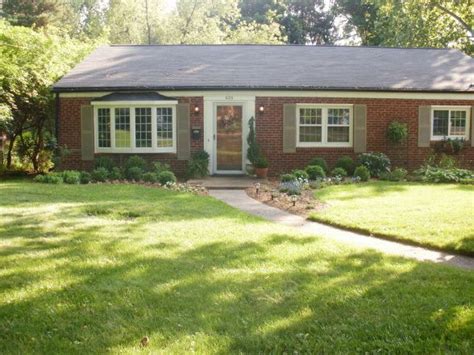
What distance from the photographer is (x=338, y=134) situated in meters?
16.8

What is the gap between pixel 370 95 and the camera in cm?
1658

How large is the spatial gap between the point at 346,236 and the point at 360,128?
914cm

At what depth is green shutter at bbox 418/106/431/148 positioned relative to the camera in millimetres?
16734

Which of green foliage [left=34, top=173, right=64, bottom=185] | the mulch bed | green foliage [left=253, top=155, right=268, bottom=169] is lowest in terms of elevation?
the mulch bed

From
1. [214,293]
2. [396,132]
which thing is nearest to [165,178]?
[396,132]

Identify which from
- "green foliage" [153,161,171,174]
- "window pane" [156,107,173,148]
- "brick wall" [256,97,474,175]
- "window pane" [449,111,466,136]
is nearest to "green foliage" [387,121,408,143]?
"brick wall" [256,97,474,175]

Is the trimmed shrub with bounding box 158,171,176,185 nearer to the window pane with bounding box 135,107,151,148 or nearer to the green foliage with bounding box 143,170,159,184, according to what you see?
the green foliage with bounding box 143,170,159,184

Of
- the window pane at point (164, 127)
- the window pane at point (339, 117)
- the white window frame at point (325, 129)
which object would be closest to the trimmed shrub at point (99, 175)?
the window pane at point (164, 127)

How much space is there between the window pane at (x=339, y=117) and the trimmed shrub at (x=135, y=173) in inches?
237

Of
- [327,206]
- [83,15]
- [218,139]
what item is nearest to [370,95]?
[218,139]

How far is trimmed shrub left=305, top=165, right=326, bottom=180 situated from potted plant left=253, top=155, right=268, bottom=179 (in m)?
1.24

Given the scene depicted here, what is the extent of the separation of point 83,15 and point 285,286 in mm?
49712

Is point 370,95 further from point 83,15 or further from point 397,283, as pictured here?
point 83,15

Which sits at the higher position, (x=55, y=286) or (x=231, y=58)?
(x=231, y=58)
